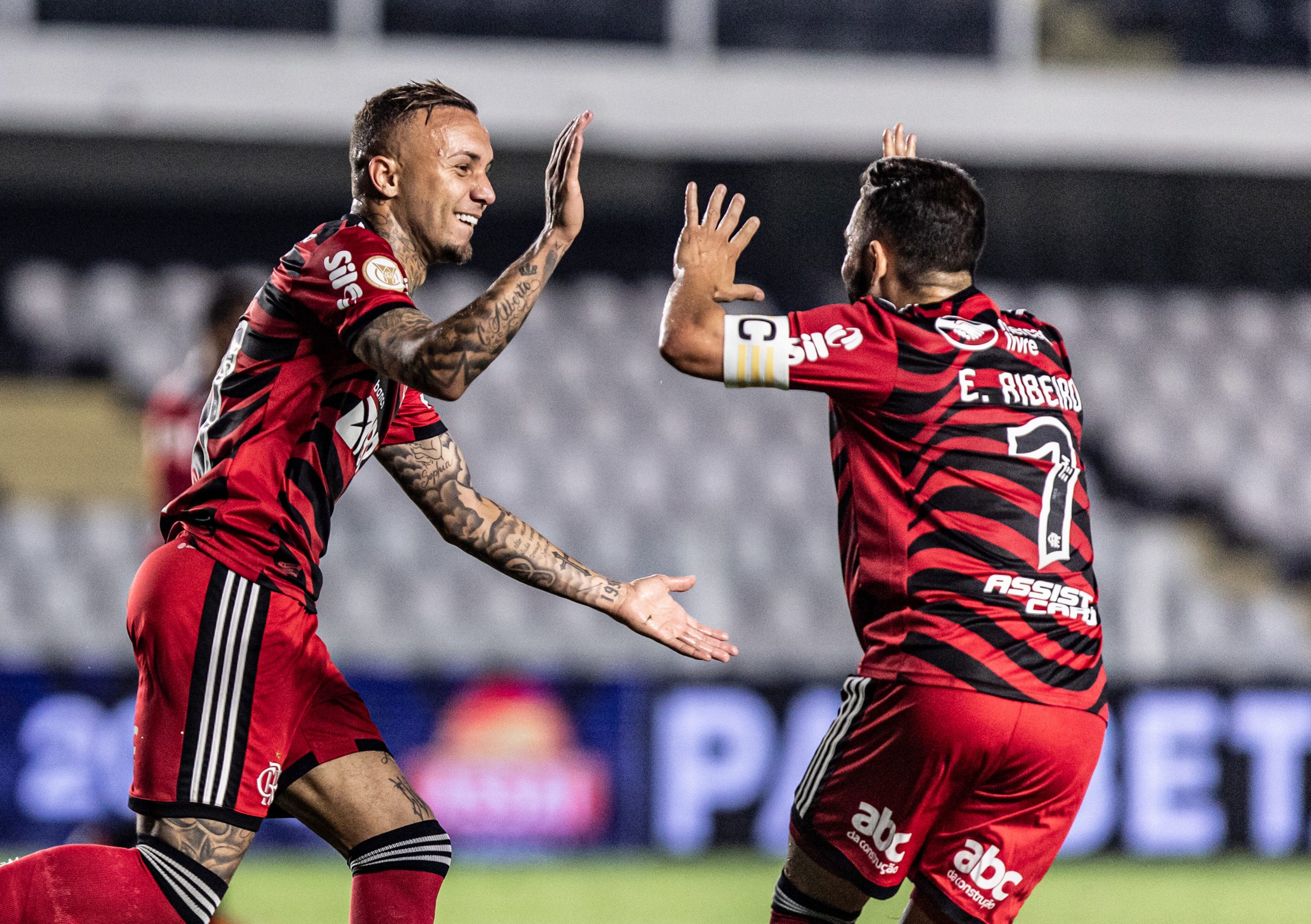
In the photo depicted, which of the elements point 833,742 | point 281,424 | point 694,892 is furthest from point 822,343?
point 694,892

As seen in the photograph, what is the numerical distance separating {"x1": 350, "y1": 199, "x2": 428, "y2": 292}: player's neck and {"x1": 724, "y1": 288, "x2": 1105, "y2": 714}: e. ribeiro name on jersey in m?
0.66

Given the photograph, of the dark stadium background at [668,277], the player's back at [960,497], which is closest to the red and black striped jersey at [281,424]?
the player's back at [960,497]

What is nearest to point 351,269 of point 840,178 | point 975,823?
point 975,823

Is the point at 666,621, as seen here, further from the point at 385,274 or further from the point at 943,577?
Answer: the point at 385,274

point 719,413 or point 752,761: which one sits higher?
point 719,413

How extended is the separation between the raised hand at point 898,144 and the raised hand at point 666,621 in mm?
1186

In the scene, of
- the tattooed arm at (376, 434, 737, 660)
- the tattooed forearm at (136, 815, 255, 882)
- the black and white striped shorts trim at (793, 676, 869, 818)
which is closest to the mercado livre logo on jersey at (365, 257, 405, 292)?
the tattooed arm at (376, 434, 737, 660)

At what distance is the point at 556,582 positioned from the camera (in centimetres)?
350

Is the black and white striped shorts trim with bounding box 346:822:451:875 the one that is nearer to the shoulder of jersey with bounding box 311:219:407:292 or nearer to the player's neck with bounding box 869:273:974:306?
the shoulder of jersey with bounding box 311:219:407:292

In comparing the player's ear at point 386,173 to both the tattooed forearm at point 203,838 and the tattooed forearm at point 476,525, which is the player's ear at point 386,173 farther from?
the tattooed forearm at point 203,838

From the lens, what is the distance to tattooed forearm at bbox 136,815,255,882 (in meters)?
2.87

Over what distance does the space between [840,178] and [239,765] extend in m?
7.82

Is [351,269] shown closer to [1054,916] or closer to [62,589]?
[1054,916]

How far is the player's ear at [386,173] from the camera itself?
10.6 ft
